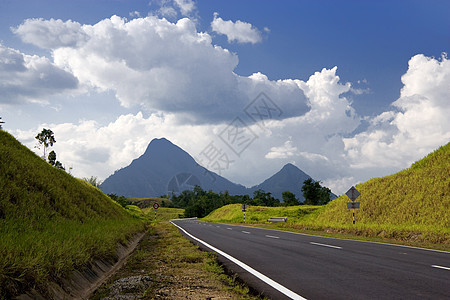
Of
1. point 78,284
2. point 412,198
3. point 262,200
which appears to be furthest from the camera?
point 262,200

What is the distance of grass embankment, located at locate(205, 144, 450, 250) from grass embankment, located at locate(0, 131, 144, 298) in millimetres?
14316

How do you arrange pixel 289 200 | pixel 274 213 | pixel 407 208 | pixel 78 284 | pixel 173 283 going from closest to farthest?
pixel 78 284 → pixel 173 283 → pixel 407 208 → pixel 274 213 → pixel 289 200

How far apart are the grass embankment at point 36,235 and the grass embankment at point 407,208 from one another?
14.3m

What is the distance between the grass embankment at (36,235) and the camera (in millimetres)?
4301

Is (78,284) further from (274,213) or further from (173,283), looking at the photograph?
(274,213)

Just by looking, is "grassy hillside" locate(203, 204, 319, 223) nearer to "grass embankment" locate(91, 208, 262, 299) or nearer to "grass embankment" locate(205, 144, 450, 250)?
"grass embankment" locate(205, 144, 450, 250)

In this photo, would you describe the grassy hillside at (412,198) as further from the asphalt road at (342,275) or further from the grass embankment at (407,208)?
the asphalt road at (342,275)

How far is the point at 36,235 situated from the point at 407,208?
23170 millimetres

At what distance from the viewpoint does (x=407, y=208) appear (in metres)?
22.5

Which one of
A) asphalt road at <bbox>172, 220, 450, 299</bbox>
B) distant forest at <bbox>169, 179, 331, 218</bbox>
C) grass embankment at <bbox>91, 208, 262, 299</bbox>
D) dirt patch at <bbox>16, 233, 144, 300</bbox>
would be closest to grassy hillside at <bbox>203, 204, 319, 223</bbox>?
distant forest at <bbox>169, 179, 331, 218</bbox>

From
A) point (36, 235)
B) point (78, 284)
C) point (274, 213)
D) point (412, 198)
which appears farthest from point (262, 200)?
point (78, 284)

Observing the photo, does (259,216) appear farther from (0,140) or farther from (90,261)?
(90,261)

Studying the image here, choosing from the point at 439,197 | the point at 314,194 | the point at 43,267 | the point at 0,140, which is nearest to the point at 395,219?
the point at 439,197

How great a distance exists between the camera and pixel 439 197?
2075 centimetres
